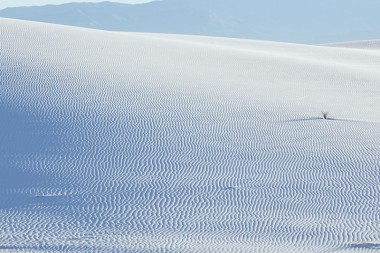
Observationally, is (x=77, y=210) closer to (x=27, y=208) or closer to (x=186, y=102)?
(x=27, y=208)

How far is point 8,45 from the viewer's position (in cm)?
1803

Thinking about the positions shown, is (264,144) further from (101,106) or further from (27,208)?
(27,208)

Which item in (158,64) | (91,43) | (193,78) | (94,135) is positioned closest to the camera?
(94,135)

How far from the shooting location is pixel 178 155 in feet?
36.7

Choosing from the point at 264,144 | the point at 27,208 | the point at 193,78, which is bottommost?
the point at 27,208

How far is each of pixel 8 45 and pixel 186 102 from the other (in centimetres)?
519

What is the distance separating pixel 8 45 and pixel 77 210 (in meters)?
9.67

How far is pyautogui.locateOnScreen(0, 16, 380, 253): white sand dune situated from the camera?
8172mm

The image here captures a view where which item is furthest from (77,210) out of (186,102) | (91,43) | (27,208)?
(91,43)

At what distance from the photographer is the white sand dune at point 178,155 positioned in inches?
322

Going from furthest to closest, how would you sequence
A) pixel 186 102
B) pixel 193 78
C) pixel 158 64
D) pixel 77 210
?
pixel 158 64
pixel 193 78
pixel 186 102
pixel 77 210

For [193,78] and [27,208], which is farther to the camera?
[193,78]

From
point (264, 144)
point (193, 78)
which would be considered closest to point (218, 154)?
point (264, 144)

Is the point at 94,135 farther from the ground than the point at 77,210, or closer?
farther from the ground
